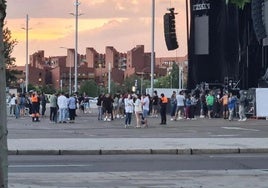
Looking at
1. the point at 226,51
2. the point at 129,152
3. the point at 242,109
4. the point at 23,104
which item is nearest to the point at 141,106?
the point at 242,109

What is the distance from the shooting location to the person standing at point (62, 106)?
3400 cm

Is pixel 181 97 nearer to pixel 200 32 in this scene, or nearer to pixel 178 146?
pixel 200 32

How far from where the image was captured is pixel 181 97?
37781 millimetres

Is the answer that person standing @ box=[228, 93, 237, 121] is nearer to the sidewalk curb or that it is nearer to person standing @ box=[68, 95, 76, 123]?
person standing @ box=[68, 95, 76, 123]

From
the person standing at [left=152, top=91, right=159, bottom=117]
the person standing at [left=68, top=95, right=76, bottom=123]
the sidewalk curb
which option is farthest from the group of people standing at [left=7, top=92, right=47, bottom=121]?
Result: the sidewalk curb

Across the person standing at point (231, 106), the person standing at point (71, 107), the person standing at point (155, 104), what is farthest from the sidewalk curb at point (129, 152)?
the person standing at point (155, 104)

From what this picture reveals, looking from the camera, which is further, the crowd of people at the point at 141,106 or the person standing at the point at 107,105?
the person standing at the point at 107,105

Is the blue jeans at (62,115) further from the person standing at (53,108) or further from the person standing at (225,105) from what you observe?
the person standing at (225,105)

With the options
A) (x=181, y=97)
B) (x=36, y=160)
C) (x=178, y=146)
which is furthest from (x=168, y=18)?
(x=36, y=160)

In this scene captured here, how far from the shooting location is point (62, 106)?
34.0 metres

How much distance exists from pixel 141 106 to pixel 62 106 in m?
5.73

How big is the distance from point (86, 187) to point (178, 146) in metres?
8.10

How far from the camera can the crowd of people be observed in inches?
1223

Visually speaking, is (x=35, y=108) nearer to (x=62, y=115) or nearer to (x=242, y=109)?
(x=62, y=115)
